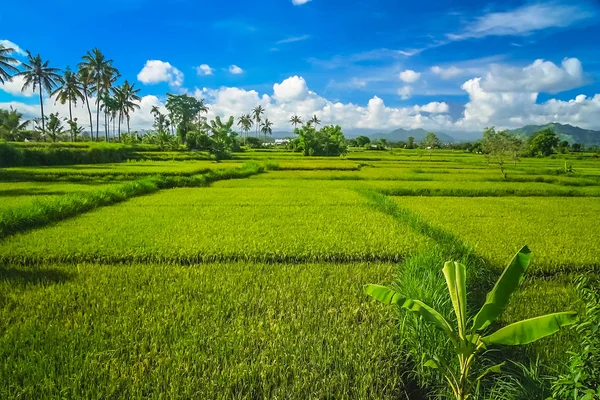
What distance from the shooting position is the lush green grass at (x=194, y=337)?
2.81 m

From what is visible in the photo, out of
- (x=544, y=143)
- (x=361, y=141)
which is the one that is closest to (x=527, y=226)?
(x=544, y=143)

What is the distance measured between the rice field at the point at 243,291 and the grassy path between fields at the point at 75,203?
2.7 inches

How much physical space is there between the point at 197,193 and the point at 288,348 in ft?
37.4

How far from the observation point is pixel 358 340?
3.45 m

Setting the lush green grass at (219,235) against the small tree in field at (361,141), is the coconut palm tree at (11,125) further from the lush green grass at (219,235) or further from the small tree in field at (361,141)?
the small tree in field at (361,141)

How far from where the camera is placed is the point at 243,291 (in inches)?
184

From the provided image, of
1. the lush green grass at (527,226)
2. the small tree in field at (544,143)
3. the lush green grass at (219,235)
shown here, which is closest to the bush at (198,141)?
the lush green grass at (219,235)

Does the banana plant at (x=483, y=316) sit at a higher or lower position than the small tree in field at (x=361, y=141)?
lower

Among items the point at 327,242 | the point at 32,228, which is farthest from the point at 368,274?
the point at 32,228

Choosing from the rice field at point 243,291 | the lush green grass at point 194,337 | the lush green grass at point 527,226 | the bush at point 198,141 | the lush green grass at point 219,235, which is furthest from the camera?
the bush at point 198,141

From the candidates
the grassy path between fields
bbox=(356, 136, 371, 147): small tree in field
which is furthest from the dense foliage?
bbox=(356, 136, 371, 147): small tree in field

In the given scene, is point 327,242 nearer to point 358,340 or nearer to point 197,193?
point 358,340

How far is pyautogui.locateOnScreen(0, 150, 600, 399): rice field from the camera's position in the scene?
2.93 meters

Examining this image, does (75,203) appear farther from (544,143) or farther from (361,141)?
(361,141)
